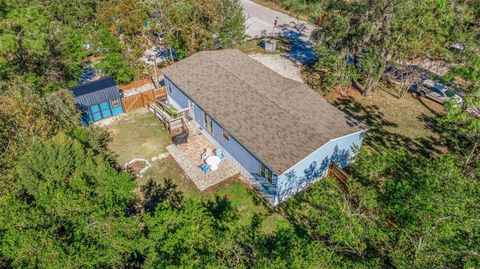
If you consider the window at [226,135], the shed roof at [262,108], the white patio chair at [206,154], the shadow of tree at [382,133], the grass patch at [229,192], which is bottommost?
the grass patch at [229,192]

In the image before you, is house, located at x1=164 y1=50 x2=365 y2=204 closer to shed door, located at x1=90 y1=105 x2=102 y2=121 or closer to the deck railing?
the deck railing

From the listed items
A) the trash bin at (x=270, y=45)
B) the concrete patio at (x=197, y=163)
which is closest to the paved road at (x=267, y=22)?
the trash bin at (x=270, y=45)

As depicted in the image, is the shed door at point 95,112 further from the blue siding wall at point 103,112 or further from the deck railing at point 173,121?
the deck railing at point 173,121

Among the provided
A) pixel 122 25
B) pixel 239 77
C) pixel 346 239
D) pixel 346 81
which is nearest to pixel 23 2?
pixel 122 25

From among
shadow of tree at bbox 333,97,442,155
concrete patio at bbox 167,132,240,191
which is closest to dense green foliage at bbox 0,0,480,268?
concrete patio at bbox 167,132,240,191

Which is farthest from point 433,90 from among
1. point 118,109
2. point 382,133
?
point 118,109

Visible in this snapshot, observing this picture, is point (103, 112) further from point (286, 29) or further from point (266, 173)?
point (286, 29)

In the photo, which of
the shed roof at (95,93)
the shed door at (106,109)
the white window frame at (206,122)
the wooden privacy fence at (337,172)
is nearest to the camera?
the wooden privacy fence at (337,172)
